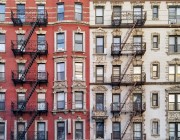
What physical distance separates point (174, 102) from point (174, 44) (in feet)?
21.6

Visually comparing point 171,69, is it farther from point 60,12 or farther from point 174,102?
point 60,12

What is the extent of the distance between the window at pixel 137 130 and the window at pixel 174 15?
40.0ft

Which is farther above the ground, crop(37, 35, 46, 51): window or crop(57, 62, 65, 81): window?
crop(37, 35, 46, 51): window

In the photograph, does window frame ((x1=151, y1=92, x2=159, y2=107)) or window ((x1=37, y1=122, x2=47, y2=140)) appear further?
window frame ((x1=151, y1=92, x2=159, y2=107))

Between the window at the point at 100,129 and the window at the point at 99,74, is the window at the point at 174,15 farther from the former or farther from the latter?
the window at the point at 100,129

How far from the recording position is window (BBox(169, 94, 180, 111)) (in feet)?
213

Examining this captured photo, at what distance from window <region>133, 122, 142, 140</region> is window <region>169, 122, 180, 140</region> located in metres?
3.34

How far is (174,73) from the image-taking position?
215 ft

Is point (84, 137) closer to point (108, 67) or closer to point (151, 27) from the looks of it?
point (108, 67)

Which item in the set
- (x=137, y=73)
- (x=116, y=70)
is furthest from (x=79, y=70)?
(x=137, y=73)

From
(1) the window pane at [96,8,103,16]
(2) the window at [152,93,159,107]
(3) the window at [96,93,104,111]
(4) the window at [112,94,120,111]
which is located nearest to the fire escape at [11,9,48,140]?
(3) the window at [96,93,104,111]

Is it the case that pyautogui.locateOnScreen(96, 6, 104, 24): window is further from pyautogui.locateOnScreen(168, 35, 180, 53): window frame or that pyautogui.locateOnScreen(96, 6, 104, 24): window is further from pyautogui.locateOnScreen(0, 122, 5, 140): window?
pyautogui.locateOnScreen(0, 122, 5, 140): window

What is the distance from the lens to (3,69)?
65.7m

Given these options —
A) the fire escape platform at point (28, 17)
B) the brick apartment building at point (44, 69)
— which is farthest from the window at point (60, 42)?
the fire escape platform at point (28, 17)
